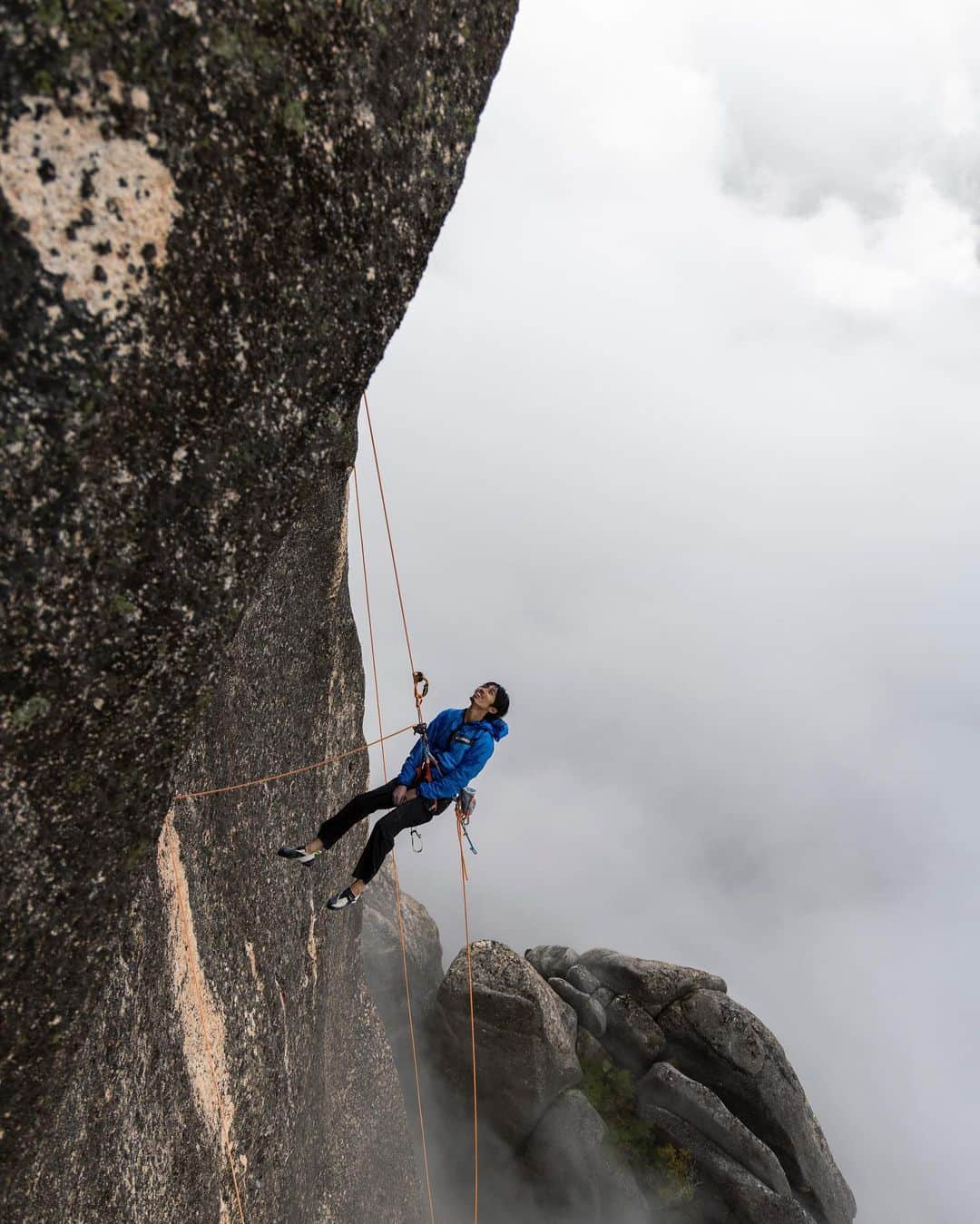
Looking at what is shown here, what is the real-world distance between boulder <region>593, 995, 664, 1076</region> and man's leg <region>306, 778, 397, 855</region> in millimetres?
23685

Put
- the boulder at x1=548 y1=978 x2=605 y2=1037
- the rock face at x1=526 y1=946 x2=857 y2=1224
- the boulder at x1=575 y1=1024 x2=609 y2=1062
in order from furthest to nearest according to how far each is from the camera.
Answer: the boulder at x1=548 y1=978 x2=605 y2=1037 < the boulder at x1=575 y1=1024 x2=609 y2=1062 < the rock face at x1=526 y1=946 x2=857 y2=1224

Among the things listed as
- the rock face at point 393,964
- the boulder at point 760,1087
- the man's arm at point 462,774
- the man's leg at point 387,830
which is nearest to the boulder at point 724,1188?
the boulder at point 760,1087

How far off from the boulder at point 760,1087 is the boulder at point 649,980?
2.54 feet

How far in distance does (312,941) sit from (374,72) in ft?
32.9

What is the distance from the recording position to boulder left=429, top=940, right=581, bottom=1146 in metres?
24.6

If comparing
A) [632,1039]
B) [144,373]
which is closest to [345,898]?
[144,373]

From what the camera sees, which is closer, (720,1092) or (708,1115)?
(708,1115)

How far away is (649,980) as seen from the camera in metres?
28.5

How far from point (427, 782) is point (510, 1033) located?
2022 centimetres

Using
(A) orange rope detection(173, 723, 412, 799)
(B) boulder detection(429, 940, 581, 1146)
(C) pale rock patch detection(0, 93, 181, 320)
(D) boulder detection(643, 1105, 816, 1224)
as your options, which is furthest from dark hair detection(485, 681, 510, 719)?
(D) boulder detection(643, 1105, 816, 1224)

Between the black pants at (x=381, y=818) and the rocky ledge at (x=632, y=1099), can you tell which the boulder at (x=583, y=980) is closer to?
the rocky ledge at (x=632, y=1099)

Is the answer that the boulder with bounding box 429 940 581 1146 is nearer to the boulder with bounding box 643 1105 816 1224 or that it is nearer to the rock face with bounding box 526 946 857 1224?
the rock face with bounding box 526 946 857 1224

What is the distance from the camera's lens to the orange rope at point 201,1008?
6641mm

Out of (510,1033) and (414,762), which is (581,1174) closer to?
(510,1033)
